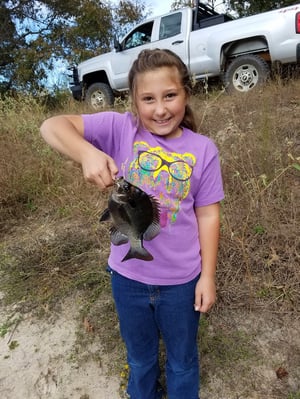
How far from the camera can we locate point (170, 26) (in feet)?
22.4

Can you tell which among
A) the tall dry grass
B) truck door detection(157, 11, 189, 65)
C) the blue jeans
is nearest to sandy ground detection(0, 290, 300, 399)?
the tall dry grass

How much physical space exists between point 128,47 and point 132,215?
688 cm

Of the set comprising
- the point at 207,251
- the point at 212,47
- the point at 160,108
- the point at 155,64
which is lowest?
the point at 207,251

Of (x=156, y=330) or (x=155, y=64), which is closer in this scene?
(x=155, y=64)

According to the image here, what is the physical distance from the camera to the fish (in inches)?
41.3

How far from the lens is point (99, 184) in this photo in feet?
3.44

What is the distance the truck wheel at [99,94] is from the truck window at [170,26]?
1568mm

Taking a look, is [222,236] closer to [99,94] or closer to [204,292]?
[204,292]

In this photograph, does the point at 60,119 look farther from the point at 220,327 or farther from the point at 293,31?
the point at 293,31

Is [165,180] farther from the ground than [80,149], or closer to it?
closer to it

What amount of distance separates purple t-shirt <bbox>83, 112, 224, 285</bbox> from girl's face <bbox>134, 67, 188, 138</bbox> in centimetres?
5

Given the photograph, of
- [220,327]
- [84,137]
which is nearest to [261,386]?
[220,327]

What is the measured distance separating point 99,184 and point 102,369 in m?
1.40

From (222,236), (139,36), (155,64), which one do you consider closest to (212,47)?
(139,36)
